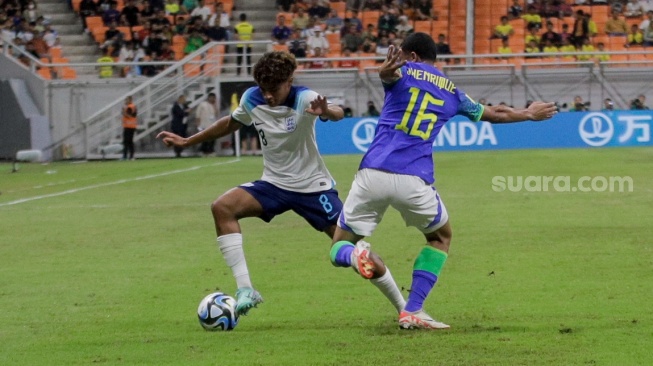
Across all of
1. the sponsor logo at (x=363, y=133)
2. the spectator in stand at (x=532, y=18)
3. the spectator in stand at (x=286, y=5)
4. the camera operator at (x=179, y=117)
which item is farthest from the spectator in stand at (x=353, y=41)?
the camera operator at (x=179, y=117)

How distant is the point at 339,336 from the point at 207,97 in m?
27.9

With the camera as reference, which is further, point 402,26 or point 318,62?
point 402,26

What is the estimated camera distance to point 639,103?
3291 centimetres

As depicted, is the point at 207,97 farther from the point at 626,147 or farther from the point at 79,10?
the point at 626,147

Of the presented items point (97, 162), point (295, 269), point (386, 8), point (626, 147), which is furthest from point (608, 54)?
point (295, 269)

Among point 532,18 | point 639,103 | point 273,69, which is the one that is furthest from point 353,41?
point 273,69

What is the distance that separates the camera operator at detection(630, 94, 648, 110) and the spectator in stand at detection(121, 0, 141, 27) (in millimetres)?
17129

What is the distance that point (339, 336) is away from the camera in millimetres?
7773

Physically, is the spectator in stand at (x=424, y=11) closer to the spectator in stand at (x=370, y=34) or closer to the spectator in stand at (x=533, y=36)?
the spectator in stand at (x=370, y=34)

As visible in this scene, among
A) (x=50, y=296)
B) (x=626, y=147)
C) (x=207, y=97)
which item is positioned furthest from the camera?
(x=207, y=97)

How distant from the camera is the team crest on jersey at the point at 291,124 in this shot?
846 cm

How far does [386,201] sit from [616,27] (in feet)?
100

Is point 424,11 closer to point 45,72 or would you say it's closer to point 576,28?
point 576,28

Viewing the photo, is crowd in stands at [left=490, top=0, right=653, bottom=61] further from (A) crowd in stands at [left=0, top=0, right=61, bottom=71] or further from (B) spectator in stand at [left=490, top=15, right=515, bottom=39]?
(A) crowd in stands at [left=0, top=0, right=61, bottom=71]
